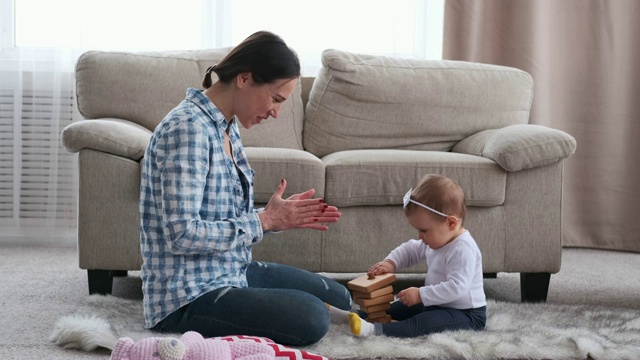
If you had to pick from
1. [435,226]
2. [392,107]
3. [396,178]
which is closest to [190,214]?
[435,226]

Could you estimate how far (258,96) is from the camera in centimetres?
209

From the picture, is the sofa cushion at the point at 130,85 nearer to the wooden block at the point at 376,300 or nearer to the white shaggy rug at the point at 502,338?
the white shaggy rug at the point at 502,338

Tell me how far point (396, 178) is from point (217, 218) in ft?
2.93

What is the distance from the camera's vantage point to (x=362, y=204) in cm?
283

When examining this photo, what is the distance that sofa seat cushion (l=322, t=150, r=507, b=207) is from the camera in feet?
9.25

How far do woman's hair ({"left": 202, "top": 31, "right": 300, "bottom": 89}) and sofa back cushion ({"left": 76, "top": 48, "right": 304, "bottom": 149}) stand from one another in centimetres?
126

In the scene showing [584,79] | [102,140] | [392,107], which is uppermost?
[584,79]

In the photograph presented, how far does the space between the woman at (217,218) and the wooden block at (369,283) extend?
0.22 meters

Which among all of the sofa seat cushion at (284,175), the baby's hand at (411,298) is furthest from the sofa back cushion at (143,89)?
the baby's hand at (411,298)

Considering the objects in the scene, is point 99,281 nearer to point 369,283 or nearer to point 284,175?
point 284,175

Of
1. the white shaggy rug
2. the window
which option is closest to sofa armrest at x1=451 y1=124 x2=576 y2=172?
the white shaggy rug

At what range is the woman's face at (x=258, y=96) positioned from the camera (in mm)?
2084

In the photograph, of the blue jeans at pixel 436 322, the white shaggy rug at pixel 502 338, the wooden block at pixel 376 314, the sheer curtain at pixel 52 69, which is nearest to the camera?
the white shaggy rug at pixel 502 338

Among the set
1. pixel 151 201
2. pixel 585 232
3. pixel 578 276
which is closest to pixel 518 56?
pixel 585 232
